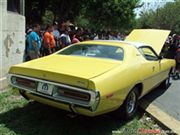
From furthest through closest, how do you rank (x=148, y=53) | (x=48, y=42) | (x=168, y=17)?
(x=168, y=17)
(x=48, y=42)
(x=148, y=53)

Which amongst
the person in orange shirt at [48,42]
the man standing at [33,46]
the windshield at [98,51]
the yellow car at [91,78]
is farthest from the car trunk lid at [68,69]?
the person in orange shirt at [48,42]

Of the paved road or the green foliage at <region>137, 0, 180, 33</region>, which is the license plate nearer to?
the paved road

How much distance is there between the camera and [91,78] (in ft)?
15.0

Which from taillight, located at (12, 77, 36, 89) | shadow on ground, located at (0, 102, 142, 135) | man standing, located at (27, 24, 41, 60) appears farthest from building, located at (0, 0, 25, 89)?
taillight, located at (12, 77, 36, 89)

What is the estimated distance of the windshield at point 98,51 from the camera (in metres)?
5.84

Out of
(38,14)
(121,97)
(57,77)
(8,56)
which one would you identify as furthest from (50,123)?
(38,14)

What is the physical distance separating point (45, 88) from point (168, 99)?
11.5ft

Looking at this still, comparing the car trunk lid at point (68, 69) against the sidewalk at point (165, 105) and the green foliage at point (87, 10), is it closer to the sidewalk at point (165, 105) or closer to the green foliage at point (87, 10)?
the sidewalk at point (165, 105)

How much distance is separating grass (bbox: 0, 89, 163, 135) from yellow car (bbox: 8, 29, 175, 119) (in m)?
0.28

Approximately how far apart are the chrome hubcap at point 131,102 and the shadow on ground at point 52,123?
10.5 inches

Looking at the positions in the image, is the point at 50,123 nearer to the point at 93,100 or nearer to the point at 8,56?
the point at 93,100

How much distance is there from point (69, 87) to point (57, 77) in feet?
0.95

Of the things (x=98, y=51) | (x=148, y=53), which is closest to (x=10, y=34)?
(x=98, y=51)

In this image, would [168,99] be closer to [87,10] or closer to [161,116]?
[161,116]
